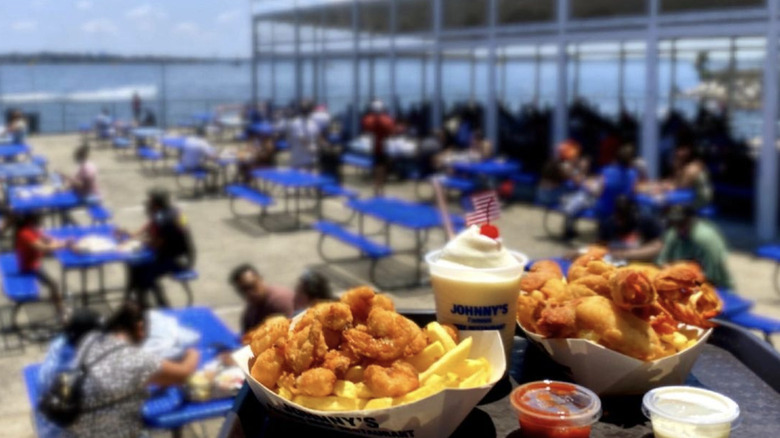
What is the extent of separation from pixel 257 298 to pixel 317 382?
187 inches

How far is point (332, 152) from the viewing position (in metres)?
18.3

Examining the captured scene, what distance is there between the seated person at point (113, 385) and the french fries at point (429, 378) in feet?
10.8

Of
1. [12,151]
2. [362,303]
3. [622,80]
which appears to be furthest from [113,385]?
[622,80]

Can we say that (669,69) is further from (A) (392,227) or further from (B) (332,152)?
(A) (392,227)

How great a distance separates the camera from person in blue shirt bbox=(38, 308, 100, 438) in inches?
172

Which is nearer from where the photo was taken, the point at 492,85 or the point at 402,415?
the point at 402,415

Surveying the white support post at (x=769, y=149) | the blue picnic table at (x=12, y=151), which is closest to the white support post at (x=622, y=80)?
the white support post at (x=769, y=149)

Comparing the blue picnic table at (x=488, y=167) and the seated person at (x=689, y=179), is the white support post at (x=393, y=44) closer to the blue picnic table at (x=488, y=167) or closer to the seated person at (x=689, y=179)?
the blue picnic table at (x=488, y=167)

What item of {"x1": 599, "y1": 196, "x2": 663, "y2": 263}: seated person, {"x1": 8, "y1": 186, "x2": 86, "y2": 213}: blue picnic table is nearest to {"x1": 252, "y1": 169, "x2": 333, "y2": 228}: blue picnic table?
{"x1": 8, "y1": 186, "x2": 86, "y2": 213}: blue picnic table

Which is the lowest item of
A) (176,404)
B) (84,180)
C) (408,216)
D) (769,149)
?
(176,404)

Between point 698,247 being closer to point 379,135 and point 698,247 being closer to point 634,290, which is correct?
point 634,290

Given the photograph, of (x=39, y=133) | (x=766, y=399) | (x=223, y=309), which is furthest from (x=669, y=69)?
(x=39, y=133)

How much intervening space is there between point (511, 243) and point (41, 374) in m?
7.86

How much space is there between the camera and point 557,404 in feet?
4.58
